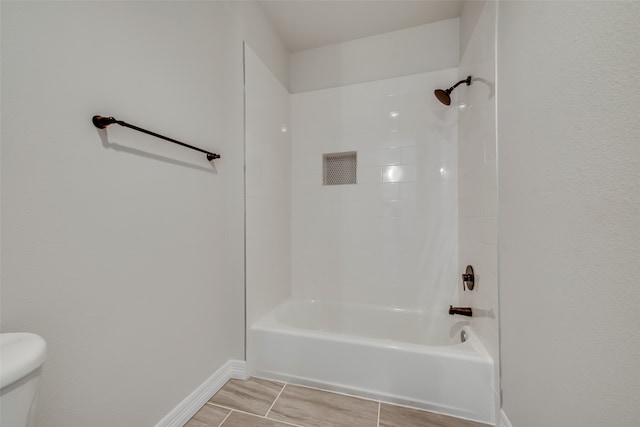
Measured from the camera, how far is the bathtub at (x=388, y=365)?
3.94 feet

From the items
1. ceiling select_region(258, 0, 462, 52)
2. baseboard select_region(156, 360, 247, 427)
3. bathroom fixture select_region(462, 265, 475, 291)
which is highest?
ceiling select_region(258, 0, 462, 52)

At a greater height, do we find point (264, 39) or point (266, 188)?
point (264, 39)

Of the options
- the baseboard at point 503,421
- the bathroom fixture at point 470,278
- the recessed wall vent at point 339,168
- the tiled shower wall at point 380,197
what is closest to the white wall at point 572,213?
the baseboard at point 503,421

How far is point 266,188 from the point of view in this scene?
1812 millimetres

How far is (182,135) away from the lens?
1212 millimetres

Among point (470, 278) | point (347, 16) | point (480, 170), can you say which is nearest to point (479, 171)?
point (480, 170)

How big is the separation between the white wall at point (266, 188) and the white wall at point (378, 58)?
0.32 metres

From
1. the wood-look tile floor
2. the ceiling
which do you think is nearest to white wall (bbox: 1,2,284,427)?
the wood-look tile floor

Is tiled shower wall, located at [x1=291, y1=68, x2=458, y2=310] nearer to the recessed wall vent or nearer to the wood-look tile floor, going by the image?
the recessed wall vent

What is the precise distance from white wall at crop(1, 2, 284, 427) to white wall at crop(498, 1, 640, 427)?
58.4 inches

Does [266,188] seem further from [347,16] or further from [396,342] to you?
[347,16]

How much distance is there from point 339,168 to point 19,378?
79.2 inches

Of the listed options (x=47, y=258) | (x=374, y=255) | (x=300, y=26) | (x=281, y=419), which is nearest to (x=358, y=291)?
(x=374, y=255)

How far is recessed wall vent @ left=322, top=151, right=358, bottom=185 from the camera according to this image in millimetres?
2137
